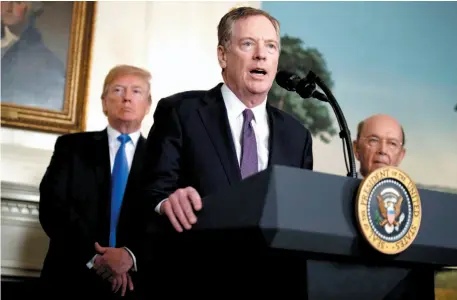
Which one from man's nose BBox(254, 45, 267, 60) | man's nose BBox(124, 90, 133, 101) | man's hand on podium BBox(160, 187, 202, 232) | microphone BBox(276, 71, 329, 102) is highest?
man's nose BBox(124, 90, 133, 101)

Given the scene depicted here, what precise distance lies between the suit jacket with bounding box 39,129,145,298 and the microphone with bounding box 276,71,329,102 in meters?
1.21

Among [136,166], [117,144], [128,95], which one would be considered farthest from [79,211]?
[128,95]

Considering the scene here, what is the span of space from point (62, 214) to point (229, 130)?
1484 millimetres

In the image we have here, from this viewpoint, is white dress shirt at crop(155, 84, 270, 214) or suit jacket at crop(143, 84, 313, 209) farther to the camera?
white dress shirt at crop(155, 84, 270, 214)

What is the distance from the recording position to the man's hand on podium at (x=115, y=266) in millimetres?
2555

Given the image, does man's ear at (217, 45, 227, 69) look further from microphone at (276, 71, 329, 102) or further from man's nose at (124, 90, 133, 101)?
man's nose at (124, 90, 133, 101)

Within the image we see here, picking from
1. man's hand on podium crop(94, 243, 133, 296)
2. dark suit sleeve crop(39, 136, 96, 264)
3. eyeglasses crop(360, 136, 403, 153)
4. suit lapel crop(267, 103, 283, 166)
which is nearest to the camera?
suit lapel crop(267, 103, 283, 166)

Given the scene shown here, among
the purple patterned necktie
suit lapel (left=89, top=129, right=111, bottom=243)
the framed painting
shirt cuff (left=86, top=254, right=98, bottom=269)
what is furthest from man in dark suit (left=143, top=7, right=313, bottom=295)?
the framed painting

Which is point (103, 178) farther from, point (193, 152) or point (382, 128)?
point (193, 152)

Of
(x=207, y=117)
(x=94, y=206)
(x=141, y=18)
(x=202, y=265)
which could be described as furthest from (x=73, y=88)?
(x=202, y=265)

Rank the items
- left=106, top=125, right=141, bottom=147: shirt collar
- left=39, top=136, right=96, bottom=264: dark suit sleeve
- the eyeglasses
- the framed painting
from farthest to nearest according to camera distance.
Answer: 1. the framed painting
2. left=106, top=125, right=141, bottom=147: shirt collar
3. the eyeglasses
4. left=39, top=136, right=96, bottom=264: dark suit sleeve

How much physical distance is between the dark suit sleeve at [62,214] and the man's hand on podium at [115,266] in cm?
8

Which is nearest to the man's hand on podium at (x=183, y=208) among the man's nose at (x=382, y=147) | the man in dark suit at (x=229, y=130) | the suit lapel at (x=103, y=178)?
the man in dark suit at (x=229, y=130)

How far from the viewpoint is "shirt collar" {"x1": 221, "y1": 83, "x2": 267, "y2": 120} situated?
5.31 ft
